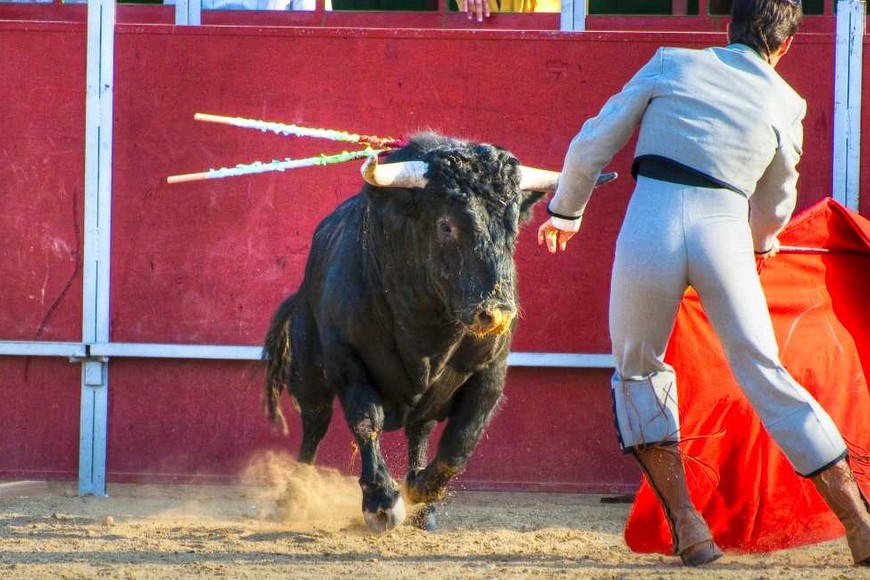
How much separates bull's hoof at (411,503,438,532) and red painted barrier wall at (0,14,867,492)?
4.50 feet

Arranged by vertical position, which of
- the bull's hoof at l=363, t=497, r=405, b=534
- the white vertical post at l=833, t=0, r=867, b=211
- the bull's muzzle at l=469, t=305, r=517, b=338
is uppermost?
the white vertical post at l=833, t=0, r=867, b=211

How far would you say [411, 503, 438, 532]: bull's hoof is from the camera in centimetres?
567

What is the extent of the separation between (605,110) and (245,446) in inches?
133

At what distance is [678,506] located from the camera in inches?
170

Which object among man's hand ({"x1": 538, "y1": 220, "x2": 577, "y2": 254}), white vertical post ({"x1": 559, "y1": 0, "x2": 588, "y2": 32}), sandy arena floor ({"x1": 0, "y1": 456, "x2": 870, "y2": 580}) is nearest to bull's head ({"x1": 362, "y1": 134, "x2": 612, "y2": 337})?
man's hand ({"x1": 538, "y1": 220, "x2": 577, "y2": 254})

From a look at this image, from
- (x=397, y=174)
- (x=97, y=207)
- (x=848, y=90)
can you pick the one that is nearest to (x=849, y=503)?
(x=397, y=174)

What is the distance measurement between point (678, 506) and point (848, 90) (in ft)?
10.6

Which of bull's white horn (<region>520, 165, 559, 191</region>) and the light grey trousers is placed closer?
the light grey trousers

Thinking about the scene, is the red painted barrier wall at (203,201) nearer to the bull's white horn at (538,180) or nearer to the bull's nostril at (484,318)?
the bull's white horn at (538,180)

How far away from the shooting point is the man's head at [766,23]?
168 inches

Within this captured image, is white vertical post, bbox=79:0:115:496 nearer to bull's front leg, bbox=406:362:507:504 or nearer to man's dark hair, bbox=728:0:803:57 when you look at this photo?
bull's front leg, bbox=406:362:507:504

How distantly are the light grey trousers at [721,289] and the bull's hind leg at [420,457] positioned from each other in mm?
1721

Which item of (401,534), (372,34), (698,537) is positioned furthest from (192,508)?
(698,537)

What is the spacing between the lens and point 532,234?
7047 mm
